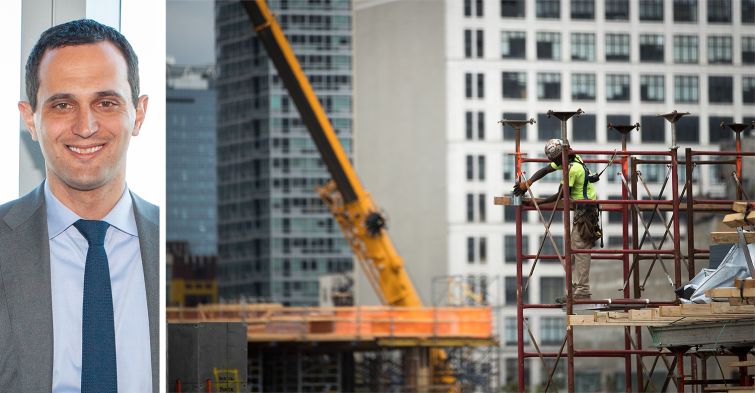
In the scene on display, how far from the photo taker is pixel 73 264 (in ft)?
67.9

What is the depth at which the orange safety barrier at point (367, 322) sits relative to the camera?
59.8m

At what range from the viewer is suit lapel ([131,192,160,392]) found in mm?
21055

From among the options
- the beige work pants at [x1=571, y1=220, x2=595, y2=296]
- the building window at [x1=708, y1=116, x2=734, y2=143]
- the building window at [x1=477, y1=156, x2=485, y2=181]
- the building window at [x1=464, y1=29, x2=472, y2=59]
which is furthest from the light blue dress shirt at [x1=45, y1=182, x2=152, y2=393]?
the building window at [x1=708, y1=116, x2=734, y2=143]

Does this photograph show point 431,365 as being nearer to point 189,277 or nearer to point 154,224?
point 154,224

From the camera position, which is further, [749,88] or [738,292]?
[749,88]

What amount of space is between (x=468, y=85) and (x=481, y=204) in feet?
24.3

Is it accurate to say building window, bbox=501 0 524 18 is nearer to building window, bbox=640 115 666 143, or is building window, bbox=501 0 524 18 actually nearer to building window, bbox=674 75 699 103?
building window, bbox=640 115 666 143

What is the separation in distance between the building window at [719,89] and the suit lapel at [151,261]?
70.7 metres

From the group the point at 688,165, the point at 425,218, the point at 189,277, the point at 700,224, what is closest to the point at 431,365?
the point at 700,224

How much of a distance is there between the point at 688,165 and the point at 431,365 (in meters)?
39.5

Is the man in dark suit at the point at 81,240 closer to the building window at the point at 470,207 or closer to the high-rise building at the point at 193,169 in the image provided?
the building window at the point at 470,207

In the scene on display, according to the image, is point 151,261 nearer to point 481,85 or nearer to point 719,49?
point 481,85

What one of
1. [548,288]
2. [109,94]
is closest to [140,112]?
[109,94]

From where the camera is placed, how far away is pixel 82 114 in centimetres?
2072
